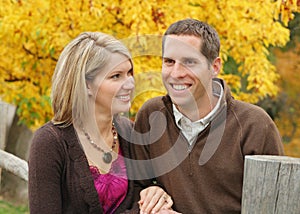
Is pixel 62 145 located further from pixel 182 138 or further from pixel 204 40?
pixel 204 40

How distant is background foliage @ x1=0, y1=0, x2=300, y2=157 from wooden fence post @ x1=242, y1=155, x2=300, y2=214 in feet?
9.53

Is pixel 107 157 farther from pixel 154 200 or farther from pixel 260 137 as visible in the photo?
pixel 260 137

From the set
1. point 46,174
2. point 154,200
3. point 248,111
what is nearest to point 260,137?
point 248,111

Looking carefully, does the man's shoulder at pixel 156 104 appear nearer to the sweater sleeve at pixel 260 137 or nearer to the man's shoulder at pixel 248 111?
the man's shoulder at pixel 248 111

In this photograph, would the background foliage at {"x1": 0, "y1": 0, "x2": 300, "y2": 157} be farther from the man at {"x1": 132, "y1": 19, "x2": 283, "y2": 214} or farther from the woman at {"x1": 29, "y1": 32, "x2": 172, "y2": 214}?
the woman at {"x1": 29, "y1": 32, "x2": 172, "y2": 214}

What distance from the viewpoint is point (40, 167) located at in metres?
3.01

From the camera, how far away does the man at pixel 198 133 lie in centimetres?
310

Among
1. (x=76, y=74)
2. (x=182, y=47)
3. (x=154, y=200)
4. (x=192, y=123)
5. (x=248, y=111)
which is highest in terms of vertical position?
(x=182, y=47)

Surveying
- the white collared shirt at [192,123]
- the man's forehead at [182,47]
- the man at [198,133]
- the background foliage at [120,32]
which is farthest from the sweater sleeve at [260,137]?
the background foliage at [120,32]

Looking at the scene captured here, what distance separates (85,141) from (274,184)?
1.26 m

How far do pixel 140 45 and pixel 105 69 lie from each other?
2.22 metres

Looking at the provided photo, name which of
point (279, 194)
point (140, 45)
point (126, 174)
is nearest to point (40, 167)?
point (126, 174)

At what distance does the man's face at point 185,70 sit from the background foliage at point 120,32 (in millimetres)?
1861

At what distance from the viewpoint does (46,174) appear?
301 cm
